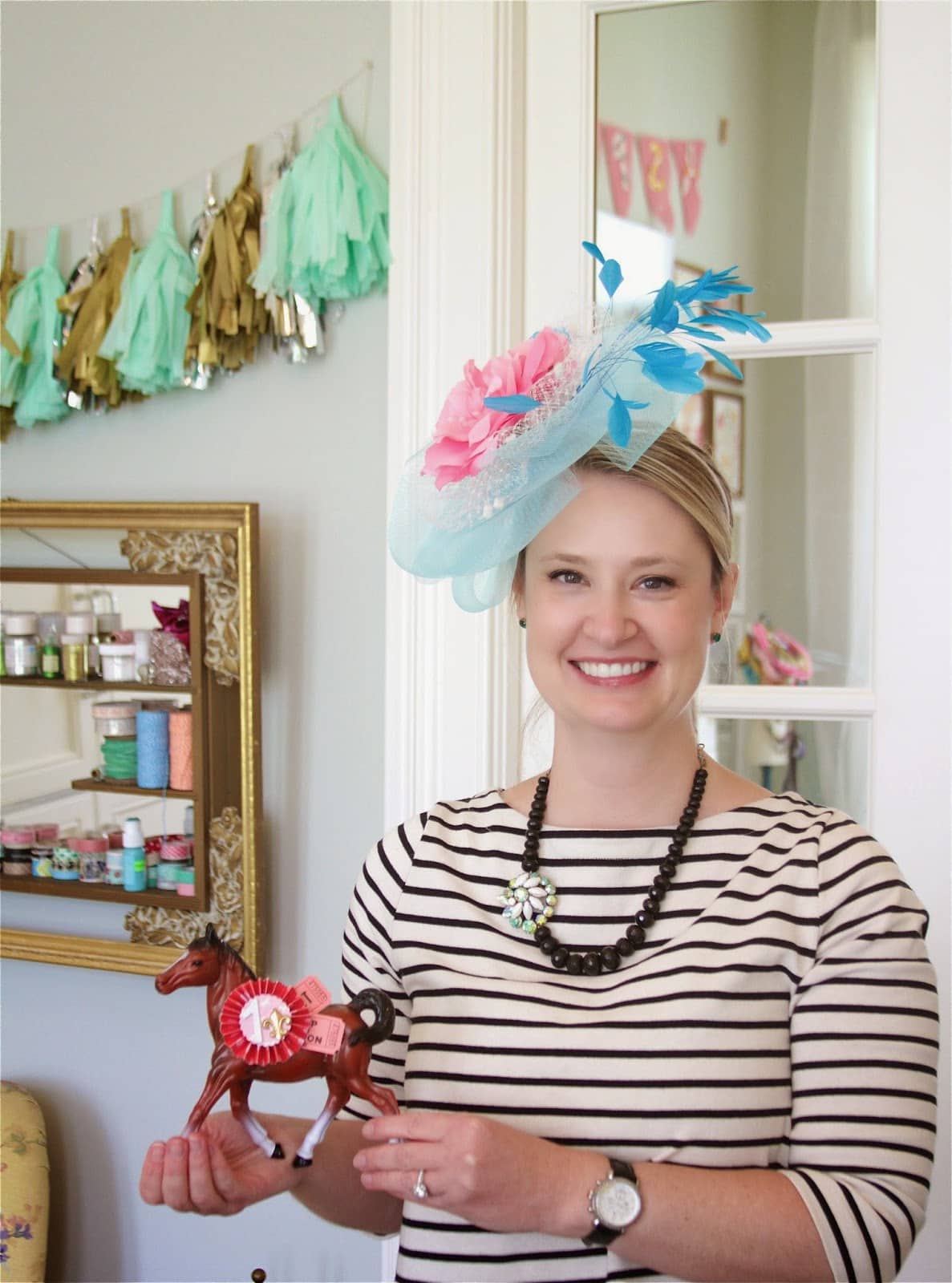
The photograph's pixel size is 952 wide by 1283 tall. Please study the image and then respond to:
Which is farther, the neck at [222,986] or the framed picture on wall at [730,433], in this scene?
the framed picture on wall at [730,433]

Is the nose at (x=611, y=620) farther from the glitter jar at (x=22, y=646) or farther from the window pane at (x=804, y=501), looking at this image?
the glitter jar at (x=22, y=646)

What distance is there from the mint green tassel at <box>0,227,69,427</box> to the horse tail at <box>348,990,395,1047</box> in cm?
123

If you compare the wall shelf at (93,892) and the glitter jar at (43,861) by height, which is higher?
the glitter jar at (43,861)

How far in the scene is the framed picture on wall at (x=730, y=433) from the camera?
5.23 ft

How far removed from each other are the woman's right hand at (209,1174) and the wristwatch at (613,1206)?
0.26m

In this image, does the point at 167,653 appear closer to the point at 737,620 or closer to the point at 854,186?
the point at 737,620

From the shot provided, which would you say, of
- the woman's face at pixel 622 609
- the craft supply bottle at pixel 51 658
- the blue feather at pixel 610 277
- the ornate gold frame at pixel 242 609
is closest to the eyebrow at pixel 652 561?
the woman's face at pixel 622 609

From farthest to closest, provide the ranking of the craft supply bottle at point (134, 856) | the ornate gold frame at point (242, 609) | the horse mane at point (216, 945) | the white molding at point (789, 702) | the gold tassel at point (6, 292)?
1. the gold tassel at point (6, 292)
2. the craft supply bottle at point (134, 856)
3. the ornate gold frame at point (242, 609)
4. the white molding at point (789, 702)
5. the horse mane at point (216, 945)

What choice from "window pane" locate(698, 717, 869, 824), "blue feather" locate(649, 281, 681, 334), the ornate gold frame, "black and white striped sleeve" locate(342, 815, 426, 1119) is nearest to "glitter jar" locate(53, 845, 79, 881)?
the ornate gold frame

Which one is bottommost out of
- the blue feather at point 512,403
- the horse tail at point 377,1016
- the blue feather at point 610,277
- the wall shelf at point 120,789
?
the horse tail at point 377,1016

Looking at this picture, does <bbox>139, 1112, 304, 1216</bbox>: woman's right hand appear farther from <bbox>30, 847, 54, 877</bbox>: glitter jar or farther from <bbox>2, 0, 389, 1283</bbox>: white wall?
<bbox>30, 847, 54, 877</bbox>: glitter jar

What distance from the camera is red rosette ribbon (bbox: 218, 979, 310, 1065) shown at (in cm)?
90

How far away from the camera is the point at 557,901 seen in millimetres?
1027

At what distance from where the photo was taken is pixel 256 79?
170 cm
